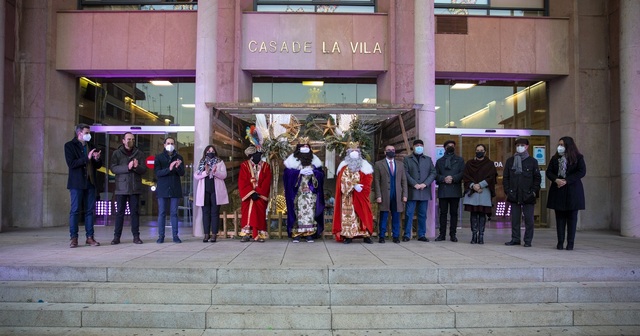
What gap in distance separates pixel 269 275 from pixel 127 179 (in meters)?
4.13

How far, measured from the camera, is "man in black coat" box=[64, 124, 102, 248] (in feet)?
27.3

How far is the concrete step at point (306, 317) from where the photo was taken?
548cm

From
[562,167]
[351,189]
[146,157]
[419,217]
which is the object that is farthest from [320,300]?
[146,157]

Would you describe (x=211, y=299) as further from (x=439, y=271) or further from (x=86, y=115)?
(x=86, y=115)

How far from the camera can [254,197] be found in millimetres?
9516

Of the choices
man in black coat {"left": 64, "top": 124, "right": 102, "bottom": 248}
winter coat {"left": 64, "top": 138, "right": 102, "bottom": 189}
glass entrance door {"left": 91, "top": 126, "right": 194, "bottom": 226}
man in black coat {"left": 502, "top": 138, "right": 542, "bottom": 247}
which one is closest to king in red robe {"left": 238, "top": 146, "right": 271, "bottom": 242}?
man in black coat {"left": 64, "top": 124, "right": 102, "bottom": 248}

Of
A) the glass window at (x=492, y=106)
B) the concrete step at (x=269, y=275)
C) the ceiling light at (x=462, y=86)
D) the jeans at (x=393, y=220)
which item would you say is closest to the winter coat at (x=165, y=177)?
the concrete step at (x=269, y=275)

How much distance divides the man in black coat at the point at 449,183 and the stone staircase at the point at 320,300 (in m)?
3.40

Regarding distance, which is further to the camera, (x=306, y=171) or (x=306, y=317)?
(x=306, y=171)

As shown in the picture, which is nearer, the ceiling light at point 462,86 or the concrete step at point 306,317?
the concrete step at point 306,317

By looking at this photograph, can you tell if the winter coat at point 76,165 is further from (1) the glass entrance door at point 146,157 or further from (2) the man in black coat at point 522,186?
(2) the man in black coat at point 522,186

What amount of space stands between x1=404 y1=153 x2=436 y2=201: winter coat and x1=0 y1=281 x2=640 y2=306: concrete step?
149 inches

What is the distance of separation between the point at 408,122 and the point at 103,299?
7.29m

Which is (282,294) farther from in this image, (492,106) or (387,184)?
(492,106)
